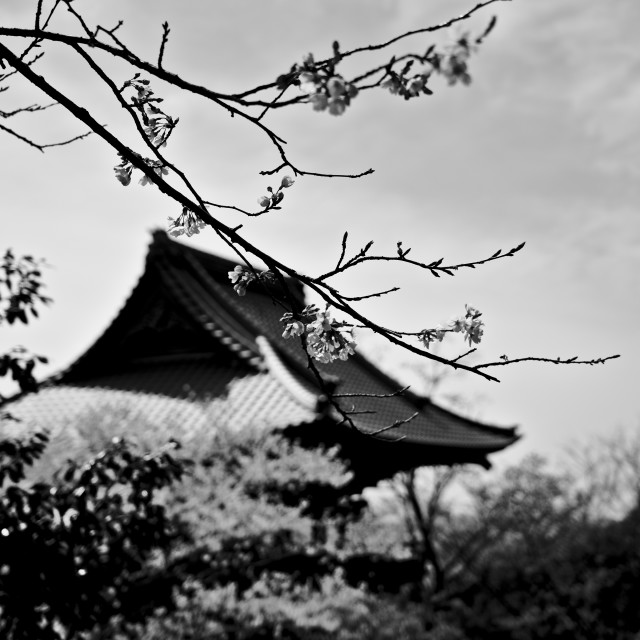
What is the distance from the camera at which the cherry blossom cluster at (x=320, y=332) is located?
2.34 m

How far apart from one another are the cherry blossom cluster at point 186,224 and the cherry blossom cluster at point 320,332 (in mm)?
461

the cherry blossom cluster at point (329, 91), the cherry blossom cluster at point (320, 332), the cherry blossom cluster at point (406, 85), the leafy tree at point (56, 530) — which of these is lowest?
the leafy tree at point (56, 530)

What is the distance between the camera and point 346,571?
7.75 m

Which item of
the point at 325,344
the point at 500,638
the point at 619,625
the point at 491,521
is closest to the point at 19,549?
the point at 325,344

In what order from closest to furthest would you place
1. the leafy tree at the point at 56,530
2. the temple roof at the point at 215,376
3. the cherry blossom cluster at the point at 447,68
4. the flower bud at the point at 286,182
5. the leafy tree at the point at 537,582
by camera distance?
1. the cherry blossom cluster at the point at 447,68
2. the flower bud at the point at 286,182
3. the leafy tree at the point at 56,530
4. the temple roof at the point at 215,376
5. the leafy tree at the point at 537,582

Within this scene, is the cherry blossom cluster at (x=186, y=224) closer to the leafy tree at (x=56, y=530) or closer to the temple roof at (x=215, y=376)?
the leafy tree at (x=56, y=530)

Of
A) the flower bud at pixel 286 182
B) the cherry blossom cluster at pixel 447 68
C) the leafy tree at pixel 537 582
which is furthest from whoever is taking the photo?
the leafy tree at pixel 537 582

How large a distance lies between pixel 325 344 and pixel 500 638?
1057 centimetres

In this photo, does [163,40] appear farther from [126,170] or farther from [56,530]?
[56,530]

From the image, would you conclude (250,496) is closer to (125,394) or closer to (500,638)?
(125,394)

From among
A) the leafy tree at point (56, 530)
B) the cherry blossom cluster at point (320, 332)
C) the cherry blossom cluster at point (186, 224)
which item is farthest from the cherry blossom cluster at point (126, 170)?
the leafy tree at point (56, 530)

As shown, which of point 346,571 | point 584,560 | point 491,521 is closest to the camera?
point 346,571

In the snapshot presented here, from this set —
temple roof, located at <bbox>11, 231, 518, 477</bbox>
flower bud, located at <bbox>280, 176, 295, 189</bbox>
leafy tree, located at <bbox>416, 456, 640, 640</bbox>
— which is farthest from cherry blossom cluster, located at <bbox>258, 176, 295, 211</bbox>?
leafy tree, located at <bbox>416, 456, 640, 640</bbox>

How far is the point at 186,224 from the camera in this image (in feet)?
8.14
